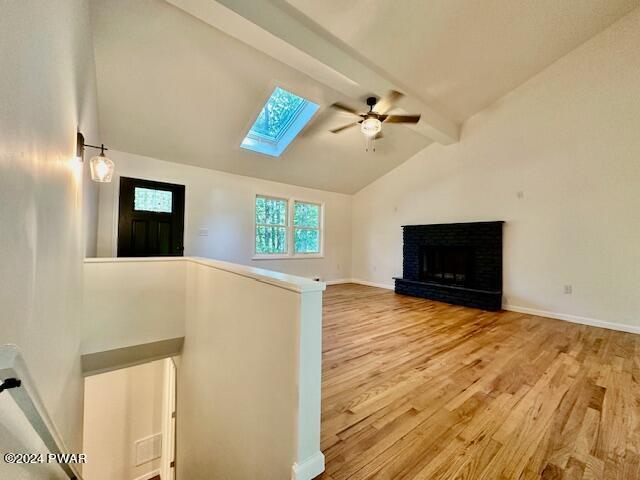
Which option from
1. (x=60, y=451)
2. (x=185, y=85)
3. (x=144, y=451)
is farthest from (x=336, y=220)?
(x=60, y=451)

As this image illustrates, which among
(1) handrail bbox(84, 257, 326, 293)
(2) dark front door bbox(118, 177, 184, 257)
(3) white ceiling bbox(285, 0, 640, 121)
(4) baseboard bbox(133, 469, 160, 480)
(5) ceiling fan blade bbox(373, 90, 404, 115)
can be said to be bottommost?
(4) baseboard bbox(133, 469, 160, 480)

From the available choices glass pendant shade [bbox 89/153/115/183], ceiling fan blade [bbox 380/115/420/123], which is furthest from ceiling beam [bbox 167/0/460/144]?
glass pendant shade [bbox 89/153/115/183]

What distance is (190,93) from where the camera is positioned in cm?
Answer: 337

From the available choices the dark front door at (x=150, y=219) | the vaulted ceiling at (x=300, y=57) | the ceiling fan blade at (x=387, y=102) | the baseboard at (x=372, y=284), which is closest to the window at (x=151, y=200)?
the dark front door at (x=150, y=219)

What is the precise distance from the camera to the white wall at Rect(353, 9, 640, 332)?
3.55 m

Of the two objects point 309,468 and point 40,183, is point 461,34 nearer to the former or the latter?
point 40,183

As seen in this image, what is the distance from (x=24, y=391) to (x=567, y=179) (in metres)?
5.86

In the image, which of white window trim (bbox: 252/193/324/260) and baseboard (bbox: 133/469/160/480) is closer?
baseboard (bbox: 133/469/160/480)

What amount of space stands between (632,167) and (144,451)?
849 centimetres

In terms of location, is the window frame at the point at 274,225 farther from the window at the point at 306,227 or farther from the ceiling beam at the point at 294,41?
the ceiling beam at the point at 294,41

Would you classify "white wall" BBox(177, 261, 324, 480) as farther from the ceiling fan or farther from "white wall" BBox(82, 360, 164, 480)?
the ceiling fan

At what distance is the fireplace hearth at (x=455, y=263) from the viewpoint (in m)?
4.66

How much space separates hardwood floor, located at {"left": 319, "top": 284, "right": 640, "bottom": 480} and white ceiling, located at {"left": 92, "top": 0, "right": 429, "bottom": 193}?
3.38 m

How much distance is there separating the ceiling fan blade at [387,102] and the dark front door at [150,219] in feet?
A: 11.8
